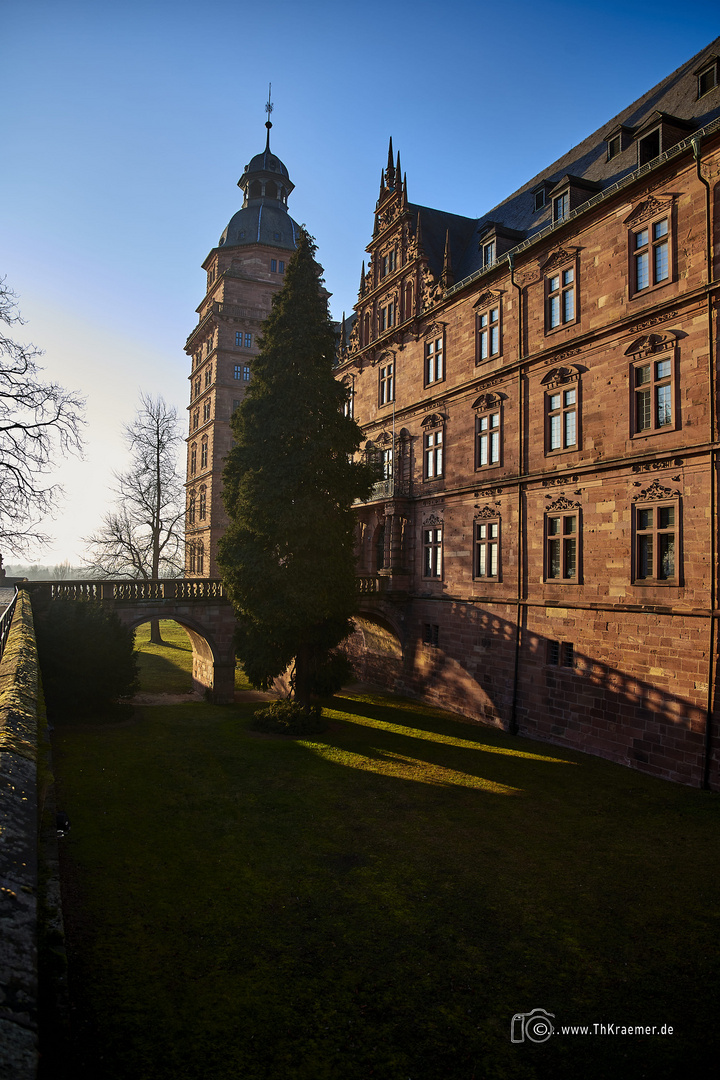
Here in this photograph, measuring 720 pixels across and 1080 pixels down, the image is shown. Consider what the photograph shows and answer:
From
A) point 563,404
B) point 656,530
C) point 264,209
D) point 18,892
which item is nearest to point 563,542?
point 656,530

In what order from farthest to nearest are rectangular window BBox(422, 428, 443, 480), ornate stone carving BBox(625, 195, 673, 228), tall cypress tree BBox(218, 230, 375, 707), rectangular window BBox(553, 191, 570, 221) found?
1. rectangular window BBox(422, 428, 443, 480)
2. tall cypress tree BBox(218, 230, 375, 707)
3. rectangular window BBox(553, 191, 570, 221)
4. ornate stone carving BBox(625, 195, 673, 228)

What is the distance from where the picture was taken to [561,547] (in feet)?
66.8

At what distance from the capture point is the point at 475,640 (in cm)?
2394

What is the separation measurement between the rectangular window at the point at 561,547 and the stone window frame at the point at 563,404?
2173 millimetres

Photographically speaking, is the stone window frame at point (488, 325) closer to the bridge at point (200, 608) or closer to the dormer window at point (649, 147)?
the dormer window at point (649, 147)

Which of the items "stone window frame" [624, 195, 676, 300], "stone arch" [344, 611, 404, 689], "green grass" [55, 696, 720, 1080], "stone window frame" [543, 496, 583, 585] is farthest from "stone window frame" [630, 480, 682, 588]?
"stone arch" [344, 611, 404, 689]

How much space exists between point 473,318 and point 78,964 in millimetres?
23678

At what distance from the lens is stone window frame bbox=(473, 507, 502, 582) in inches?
906

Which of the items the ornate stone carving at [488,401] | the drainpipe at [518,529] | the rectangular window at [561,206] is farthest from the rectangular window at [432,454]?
the rectangular window at [561,206]

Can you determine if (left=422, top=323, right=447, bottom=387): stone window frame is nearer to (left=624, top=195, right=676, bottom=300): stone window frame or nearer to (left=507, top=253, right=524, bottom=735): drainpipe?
(left=507, top=253, right=524, bottom=735): drainpipe

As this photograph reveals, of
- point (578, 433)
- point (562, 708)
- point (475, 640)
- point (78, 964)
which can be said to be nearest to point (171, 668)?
point (475, 640)

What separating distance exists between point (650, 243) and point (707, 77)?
216 inches

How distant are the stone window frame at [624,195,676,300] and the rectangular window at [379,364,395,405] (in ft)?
44.4

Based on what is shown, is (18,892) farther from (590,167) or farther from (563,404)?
(590,167)
